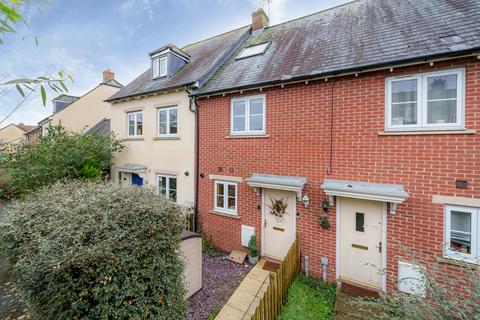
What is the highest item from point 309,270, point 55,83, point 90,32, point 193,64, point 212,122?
point 193,64

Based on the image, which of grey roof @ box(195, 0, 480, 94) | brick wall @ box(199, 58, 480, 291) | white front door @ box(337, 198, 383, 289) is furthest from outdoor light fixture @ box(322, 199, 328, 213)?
grey roof @ box(195, 0, 480, 94)

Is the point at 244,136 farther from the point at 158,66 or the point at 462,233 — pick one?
the point at 158,66

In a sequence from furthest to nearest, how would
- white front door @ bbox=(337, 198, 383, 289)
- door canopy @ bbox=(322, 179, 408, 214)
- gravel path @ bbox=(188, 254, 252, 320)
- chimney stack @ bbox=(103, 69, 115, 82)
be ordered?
chimney stack @ bbox=(103, 69, 115, 82) < white front door @ bbox=(337, 198, 383, 289) < gravel path @ bbox=(188, 254, 252, 320) < door canopy @ bbox=(322, 179, 408, 214)

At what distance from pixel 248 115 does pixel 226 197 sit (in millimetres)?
3388

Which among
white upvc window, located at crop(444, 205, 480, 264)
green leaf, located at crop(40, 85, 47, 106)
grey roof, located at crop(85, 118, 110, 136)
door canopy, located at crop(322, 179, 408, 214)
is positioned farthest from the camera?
grey roof, located at crop(85, 118, 110, 136)

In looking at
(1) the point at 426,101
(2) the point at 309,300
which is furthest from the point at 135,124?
(1) the point at 426,101

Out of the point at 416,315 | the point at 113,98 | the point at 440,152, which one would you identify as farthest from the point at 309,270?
the point at 113,98

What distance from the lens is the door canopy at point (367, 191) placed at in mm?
5496

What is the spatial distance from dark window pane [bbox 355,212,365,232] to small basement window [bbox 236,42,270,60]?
7.66 m

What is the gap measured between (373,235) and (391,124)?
124 inches

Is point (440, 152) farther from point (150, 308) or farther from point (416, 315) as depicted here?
point (150, 308)

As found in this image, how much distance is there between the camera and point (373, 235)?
6215 millimetres

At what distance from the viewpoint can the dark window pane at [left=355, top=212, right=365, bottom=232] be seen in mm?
6344

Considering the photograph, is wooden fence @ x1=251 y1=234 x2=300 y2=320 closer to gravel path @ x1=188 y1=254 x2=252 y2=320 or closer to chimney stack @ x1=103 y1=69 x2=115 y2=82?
gravel path @ x1=188 y1=254 x2=252 y2=320
